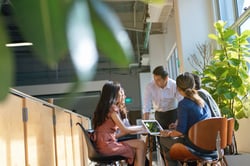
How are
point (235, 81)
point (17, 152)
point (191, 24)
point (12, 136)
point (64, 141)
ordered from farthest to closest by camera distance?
point (191, 24), point (64, 141), point (235, 81), point (17, 152), point (12, 136)

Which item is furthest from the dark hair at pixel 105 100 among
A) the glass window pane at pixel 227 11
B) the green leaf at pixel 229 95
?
the glass window pane at pixel 227 11

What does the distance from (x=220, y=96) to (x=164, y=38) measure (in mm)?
6210

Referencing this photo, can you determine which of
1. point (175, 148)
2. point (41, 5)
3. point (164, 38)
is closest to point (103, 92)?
point (175, 148)

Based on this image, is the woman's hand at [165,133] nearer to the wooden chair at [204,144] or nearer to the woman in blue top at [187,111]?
the woman in blue top at [187,111]

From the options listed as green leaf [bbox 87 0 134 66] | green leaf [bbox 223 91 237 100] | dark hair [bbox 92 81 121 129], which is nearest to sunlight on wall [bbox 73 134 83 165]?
dark hair [bbox 92 81 121 129]

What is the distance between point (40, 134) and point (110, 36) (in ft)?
10.6

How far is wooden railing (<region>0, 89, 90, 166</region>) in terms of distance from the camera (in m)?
2.47

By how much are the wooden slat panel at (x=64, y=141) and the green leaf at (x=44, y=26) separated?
12.0 feet

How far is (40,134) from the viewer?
3381 mm

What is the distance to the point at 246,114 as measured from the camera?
450 centimetres

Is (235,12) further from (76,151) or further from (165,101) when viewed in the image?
(76,151)

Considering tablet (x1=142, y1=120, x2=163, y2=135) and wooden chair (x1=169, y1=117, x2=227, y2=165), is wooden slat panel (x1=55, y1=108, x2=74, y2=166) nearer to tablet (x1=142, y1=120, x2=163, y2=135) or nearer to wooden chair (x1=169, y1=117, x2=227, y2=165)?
tablet (x1=142, y1=120, x2=163, y2=135)

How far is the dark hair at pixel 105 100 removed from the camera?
3.80 metres

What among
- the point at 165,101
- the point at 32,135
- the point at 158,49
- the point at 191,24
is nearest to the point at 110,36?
the point at 32,135
